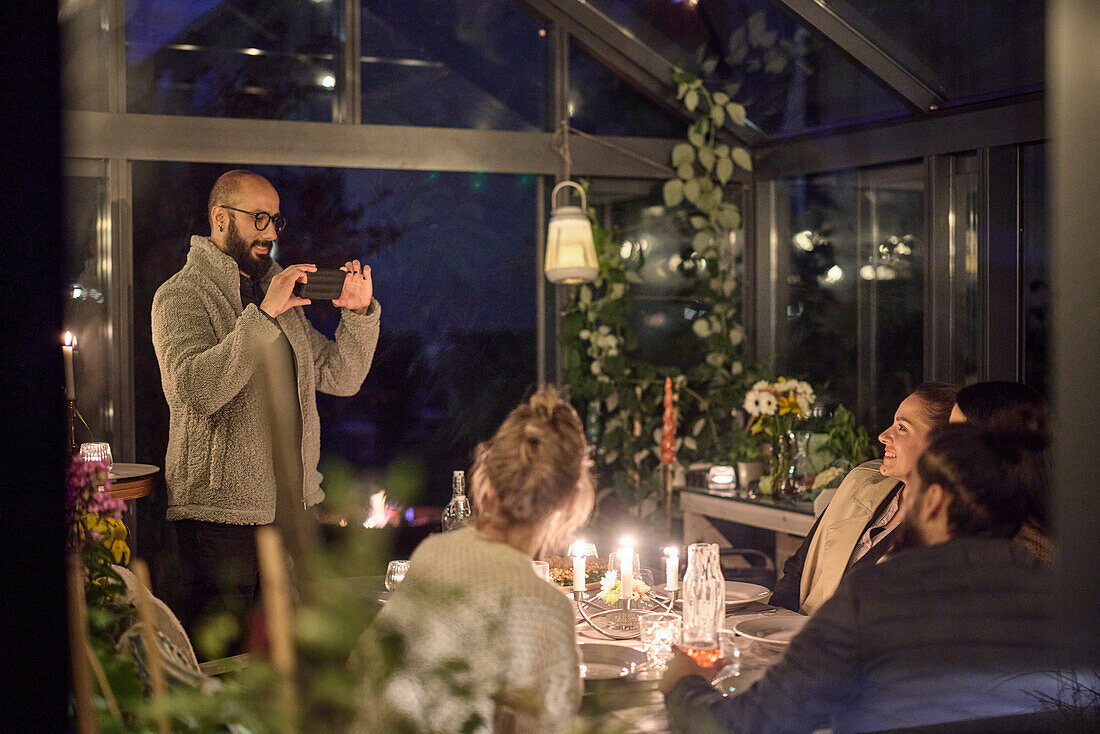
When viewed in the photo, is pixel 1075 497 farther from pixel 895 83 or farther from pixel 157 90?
pixel 157 90

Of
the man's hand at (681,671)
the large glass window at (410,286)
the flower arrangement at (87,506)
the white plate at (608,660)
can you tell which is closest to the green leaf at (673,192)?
the large glass window at (410,286)

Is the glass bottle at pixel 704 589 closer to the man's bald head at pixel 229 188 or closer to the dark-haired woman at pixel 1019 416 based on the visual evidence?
the dark-haired woman at pixel 1019 416

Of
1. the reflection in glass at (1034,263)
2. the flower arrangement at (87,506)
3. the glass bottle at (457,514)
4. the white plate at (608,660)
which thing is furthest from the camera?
the reflection in glass at (1034,263)

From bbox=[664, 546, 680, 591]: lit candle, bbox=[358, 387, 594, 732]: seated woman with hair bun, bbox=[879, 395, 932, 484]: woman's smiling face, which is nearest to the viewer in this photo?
bbox=[358, 387, 594, 732]: seated woman with hair bun

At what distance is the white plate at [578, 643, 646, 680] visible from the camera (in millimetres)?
1876

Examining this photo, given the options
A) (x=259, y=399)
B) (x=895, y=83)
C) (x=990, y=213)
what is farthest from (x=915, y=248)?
(x=259, y=399)

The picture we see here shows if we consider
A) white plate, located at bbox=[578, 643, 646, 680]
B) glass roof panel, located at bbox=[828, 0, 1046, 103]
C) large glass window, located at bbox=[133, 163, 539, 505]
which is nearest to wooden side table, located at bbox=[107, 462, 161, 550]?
large glass window, located at bbox=[133, 163, 539, 505]

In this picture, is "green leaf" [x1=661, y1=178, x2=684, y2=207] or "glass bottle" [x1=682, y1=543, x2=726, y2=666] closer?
"glass bottle" [x1=682, y1=543, x2=726, y2=666]

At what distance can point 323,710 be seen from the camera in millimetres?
862

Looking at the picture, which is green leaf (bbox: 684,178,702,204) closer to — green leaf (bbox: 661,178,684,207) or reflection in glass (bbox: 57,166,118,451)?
green leaf (bbox: 661,178,684,207)

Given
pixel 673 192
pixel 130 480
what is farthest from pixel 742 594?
pixel 673 192

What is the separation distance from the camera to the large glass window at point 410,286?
13.4 feet

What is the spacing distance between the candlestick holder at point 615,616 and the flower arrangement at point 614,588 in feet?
0.06

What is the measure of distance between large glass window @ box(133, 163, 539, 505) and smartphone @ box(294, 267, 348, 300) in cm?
34
